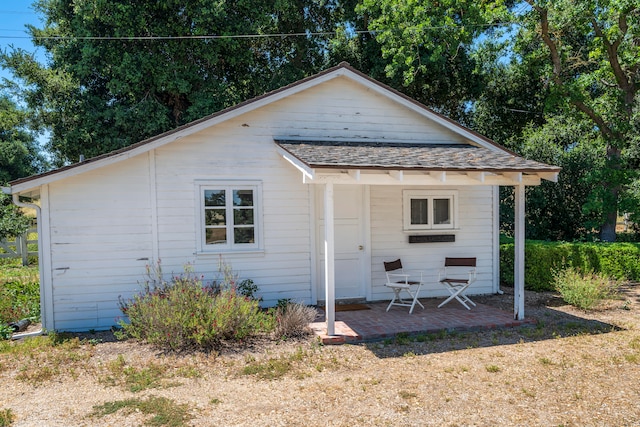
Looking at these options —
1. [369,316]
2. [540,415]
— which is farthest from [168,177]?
[540,415]

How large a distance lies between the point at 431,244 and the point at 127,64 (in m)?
11.7

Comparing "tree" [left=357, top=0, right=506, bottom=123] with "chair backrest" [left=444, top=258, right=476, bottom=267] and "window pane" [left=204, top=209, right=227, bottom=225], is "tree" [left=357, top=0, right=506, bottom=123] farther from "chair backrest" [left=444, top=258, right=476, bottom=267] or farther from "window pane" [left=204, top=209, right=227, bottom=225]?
"window pane" [left=204, top=209, right=227, bottom=225]

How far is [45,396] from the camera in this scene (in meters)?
4.93

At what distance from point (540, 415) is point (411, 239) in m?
5.29

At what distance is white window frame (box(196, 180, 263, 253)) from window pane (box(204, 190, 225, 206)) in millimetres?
67

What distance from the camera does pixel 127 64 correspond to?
14.9 metres

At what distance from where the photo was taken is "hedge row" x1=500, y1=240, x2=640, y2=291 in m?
11.1

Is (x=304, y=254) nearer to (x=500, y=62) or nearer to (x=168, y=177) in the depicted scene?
(x=168, y=177)

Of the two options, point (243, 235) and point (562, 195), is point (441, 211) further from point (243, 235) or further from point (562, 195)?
point (562, 195)

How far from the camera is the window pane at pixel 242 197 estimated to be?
8.45m

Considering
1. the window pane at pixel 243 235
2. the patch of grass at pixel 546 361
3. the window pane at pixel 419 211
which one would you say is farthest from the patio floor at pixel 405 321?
the window pane at pixel 243 235

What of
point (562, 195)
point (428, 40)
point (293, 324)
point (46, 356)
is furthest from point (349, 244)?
point (428, 40)

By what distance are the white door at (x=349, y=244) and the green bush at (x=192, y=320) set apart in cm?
236

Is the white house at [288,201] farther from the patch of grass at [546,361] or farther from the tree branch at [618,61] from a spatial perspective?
the tree branch at [618,61]
